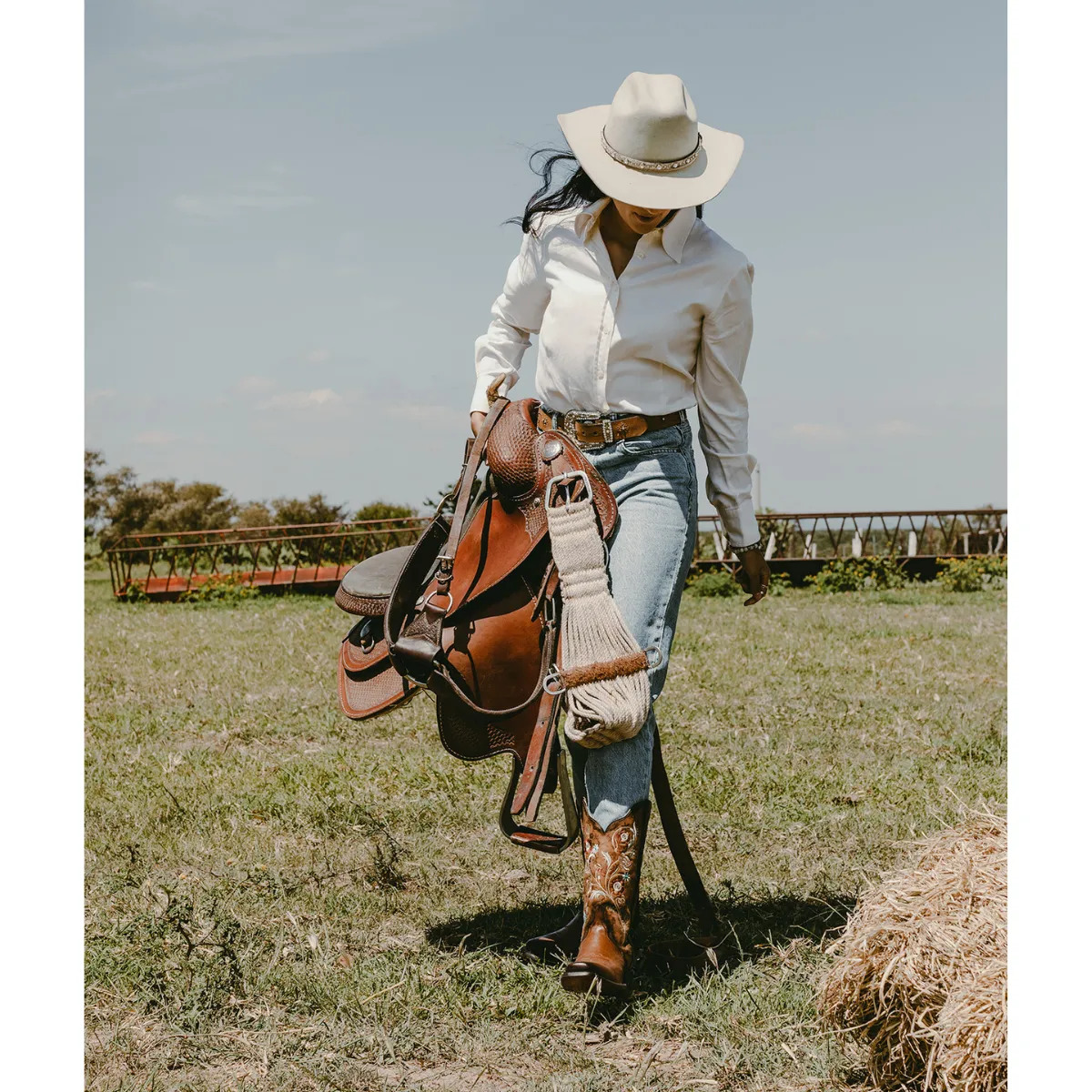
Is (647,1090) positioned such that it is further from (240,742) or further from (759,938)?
(240,742)

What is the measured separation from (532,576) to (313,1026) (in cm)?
122

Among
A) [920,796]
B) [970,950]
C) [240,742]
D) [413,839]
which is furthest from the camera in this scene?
[240,742]

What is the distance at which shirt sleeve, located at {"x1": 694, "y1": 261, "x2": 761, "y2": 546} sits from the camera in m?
3.10

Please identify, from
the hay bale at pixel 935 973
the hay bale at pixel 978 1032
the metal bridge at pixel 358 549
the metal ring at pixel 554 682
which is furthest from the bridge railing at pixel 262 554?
the hay bale at pixel 978 1032

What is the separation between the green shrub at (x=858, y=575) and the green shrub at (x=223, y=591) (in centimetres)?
729

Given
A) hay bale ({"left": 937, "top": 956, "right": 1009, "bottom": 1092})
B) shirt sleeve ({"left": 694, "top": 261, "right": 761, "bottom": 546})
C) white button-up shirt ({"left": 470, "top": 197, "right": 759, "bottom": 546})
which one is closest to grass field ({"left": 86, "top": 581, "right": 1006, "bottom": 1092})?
hay bale ({"left": 937, "top": 956, "right": 1009, "bottom": 1092})

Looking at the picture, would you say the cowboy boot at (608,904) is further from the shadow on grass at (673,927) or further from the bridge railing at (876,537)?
the bridge railing at (876,537)

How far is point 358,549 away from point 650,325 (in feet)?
47.1

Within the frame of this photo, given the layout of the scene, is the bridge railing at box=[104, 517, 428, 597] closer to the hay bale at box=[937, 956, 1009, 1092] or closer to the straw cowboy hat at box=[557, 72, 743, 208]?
the straw cowboy hat at box=[557, 72, 743, 208]

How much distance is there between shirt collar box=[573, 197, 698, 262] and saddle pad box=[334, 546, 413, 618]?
96 cm

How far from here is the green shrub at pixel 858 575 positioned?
51.1 feet

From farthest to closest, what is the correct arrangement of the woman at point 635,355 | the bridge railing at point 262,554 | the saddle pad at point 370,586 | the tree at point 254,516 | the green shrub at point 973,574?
the tree at point 254,516 → the green shrub at point 973,574 → the bridge railing at point 262,554 → the saddle pad at point 370,586 → the woman at point 635,355

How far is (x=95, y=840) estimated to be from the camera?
4402 millimetres
